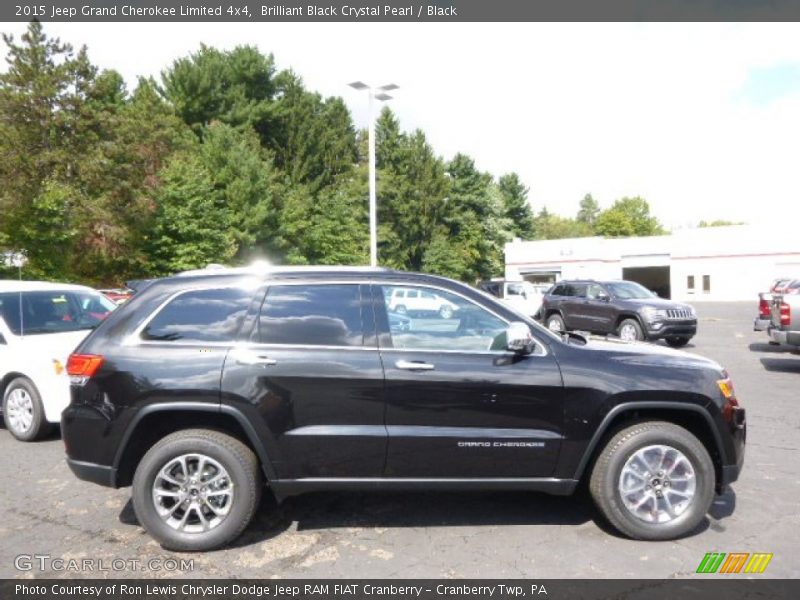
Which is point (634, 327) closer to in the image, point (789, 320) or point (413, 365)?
point (789, 320)

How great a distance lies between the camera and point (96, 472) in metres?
3.81

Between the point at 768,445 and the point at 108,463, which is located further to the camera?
the point at 768,445

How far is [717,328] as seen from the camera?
19.8m

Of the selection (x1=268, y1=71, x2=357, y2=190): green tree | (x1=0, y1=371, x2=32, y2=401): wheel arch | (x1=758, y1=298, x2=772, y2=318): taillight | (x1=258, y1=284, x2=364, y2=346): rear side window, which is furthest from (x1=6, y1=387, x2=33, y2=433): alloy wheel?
(x1=268, y1=71, x2=357, y2=190): green tree

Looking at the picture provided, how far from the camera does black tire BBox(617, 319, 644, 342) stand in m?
14.1

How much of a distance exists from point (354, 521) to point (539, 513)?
1.40m

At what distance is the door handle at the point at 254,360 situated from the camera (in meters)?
3.77

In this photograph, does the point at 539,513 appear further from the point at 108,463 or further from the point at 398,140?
the point at 398,140

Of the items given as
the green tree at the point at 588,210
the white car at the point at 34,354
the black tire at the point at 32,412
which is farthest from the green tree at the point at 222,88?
the green tree at the point at 588,210

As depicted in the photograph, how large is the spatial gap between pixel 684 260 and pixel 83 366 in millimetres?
50158

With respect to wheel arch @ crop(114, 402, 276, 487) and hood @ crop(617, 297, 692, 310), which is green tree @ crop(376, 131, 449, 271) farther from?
wheel arch @ crop(114, 402, 276, 487)

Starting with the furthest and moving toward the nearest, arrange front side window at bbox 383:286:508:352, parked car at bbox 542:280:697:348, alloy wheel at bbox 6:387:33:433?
parked car at bbox 542:280:697:348 → alloy wheel at bbox 6:387:33:433 → front side window at bbox 383:286:508:352

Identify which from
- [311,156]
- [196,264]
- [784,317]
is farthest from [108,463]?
[311,156]

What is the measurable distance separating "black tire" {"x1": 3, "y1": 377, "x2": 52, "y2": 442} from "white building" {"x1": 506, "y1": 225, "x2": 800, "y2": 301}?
145 feet
